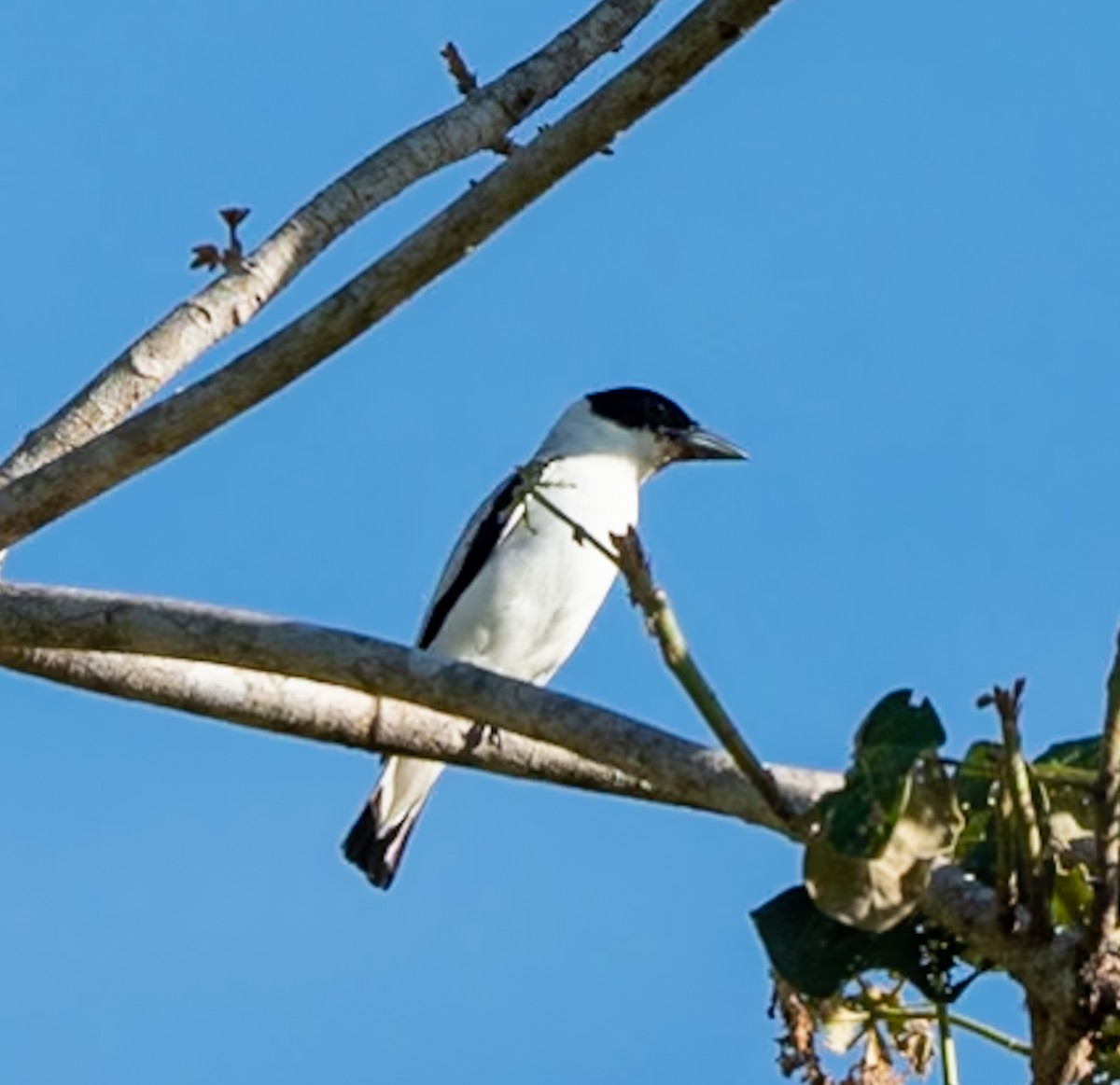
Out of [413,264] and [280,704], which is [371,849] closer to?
[280,704]

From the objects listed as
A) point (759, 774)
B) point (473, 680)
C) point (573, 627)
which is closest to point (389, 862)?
point (573, 627)

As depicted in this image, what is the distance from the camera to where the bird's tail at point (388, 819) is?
25.7 feet

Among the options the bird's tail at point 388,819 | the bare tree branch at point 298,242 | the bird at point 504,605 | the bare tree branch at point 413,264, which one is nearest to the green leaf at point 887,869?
the bare tree branch at point 413,264

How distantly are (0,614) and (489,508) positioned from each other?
4446mm

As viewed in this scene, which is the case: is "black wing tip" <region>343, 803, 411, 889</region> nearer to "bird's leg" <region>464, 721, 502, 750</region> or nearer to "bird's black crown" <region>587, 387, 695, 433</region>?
"bird's black crown" <region>587, 387, 695, 433</region>

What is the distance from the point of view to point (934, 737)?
99.1 inches

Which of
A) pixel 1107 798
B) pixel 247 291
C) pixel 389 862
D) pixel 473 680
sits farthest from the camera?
pixel 389 862

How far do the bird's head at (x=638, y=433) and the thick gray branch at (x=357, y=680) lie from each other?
446cm

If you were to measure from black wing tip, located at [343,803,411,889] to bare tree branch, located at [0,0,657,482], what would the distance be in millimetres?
3284

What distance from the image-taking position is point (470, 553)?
26.7 feet

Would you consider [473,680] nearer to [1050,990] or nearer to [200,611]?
[200,611]

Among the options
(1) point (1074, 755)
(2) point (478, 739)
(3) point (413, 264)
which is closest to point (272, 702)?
(2) point (478, 739)

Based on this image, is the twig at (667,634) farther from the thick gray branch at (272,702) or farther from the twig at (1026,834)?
the thick gray branch at (272,702)

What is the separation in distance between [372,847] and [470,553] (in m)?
0.85
